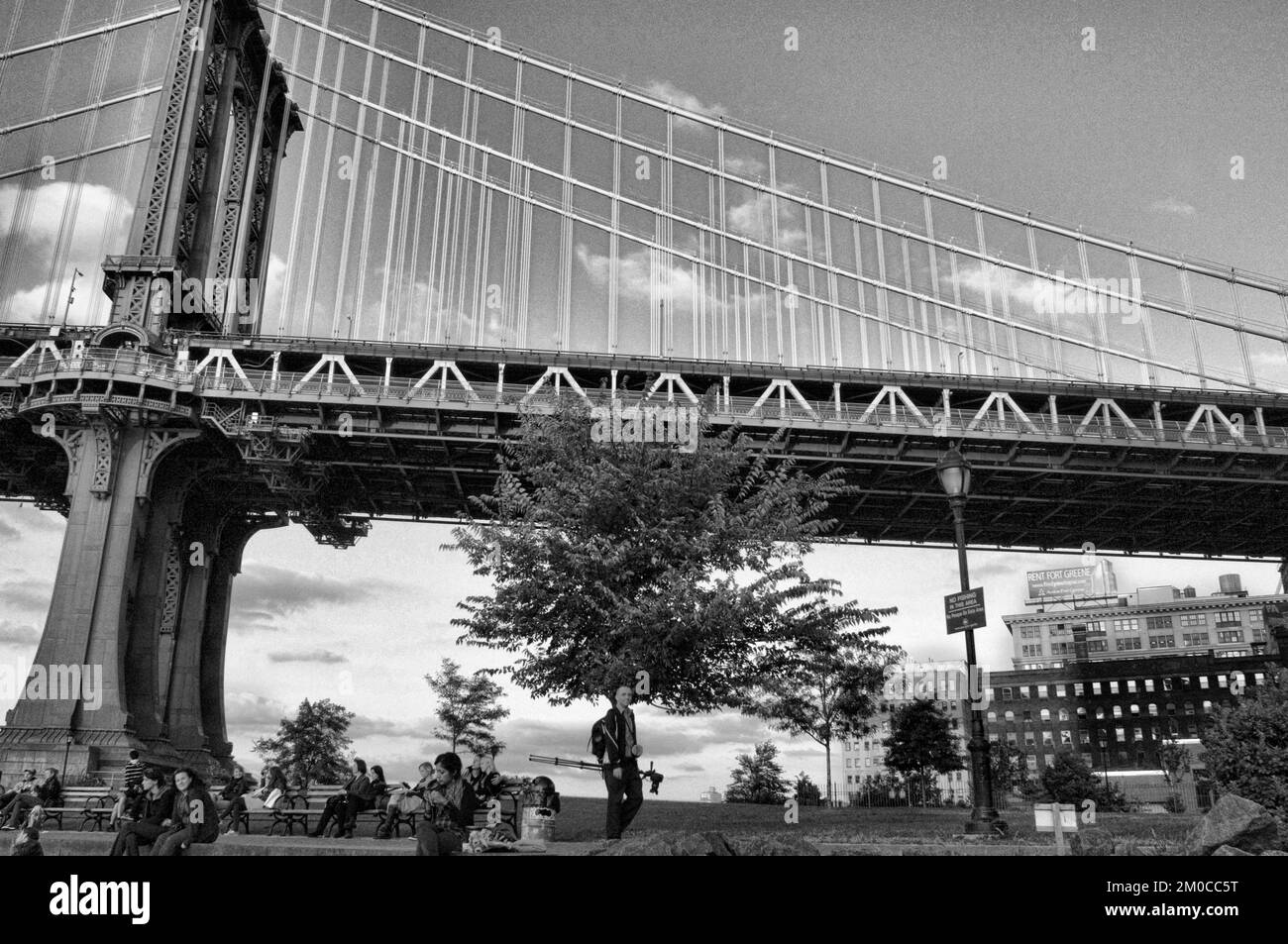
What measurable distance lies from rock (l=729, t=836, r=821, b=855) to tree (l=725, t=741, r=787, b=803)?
90.2ft

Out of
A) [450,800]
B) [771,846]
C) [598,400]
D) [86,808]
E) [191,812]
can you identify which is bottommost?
[86,808]

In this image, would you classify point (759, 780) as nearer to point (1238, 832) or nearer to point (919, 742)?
point (919, 742)

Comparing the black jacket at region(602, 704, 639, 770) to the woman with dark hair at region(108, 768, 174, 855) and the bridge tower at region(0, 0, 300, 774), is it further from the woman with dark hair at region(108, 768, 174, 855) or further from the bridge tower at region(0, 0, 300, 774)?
the bridge tower at region(0, 0, 300, 774)

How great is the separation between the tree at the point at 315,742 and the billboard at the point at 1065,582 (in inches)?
4719

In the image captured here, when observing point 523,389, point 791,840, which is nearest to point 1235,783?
point 791,840

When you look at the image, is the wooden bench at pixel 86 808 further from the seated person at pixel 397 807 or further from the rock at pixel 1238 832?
the rock at pixel 1238 832

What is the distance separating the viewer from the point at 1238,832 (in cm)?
976

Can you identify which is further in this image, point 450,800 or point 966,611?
point 966,611

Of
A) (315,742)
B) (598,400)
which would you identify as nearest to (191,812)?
(598,400)

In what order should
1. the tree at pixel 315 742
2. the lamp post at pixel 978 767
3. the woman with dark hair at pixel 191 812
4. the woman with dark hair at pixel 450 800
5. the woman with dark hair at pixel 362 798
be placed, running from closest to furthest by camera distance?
the woman with dark hair at pixel 450 800, the woman with dark hair at pixel 191 812, the lamp post at pixel 978 767, the woman with dark hair at pixel 362 798, the tree at pixel 315 742

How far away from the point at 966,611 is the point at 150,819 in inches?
446

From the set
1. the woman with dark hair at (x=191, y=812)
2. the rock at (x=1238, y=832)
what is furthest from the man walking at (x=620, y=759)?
the rock at (x=1238, y=832)

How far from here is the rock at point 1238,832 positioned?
9.75m

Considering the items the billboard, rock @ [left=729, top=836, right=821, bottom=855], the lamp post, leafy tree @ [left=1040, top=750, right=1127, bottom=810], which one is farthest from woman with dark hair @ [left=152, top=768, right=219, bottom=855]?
the billboard
